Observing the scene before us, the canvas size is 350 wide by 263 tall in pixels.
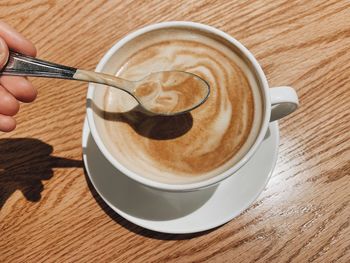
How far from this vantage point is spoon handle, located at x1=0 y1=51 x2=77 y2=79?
689 mm

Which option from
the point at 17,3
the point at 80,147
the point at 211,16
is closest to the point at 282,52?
the point at 211,16

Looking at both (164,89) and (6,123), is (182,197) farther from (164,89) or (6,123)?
(6,123)

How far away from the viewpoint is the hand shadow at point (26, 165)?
2.77 feet

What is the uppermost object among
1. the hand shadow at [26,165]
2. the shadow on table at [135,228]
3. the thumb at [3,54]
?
the thumb at [3,54]

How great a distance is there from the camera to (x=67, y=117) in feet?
2.92

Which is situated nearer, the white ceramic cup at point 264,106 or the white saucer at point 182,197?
the white ceramic cup at point 264,106

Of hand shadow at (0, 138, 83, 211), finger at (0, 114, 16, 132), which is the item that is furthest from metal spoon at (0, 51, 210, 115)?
hand shadow at (0, 138, 83, 211)

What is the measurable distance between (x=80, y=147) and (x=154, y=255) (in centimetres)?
28

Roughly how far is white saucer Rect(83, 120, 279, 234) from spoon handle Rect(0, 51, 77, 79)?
0.20 metres

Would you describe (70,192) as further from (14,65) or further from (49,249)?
(14,65)

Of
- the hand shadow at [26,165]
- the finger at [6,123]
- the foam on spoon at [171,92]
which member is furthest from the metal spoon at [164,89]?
the hand shadow at [26,165]

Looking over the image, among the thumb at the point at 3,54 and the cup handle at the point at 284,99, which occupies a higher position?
the thumb at the point at 3,54

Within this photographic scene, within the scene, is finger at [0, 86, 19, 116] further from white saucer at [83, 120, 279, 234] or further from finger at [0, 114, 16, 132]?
white saucer at [83, 120, 279, 234]

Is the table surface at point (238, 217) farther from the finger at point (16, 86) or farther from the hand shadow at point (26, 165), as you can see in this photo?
the finger at point (16, 86)
